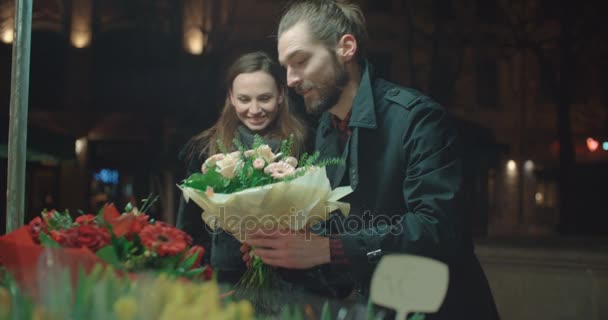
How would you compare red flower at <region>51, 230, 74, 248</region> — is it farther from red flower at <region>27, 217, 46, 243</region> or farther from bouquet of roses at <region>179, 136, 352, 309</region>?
bouquet of roses at <region>179, 136, 352, 309</region>

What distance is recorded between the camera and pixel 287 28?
1688 mm

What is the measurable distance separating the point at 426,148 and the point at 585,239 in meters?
2.18

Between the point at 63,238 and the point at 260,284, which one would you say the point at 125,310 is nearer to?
the point at 63,238

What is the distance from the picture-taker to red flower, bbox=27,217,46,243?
108cm

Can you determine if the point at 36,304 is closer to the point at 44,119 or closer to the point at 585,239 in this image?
the point at 44,119

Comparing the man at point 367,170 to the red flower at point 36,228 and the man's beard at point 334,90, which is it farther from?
the red flower at point 36,228

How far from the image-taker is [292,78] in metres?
1.64

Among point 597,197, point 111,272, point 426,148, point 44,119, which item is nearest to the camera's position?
point 111,272

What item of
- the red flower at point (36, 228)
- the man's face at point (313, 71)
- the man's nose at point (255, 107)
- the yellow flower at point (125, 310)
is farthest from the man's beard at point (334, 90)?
the yellow flower at point (125, 310)

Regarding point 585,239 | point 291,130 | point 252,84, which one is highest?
point 252,84

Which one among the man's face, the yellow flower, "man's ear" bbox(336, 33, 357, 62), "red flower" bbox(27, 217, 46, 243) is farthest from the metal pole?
the yellow flower

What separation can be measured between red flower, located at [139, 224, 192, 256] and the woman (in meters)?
0.59

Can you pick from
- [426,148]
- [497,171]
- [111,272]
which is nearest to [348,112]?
[426,148]

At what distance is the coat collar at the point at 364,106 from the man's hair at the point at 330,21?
0.23 ft
